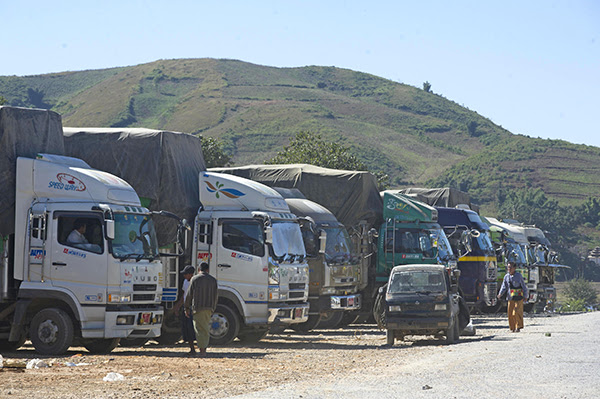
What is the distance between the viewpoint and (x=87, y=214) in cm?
1588

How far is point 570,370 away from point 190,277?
287 inches

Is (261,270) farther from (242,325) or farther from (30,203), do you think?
(30,203)

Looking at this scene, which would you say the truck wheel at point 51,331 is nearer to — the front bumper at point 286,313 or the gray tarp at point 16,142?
the gray tarp at point 16,142

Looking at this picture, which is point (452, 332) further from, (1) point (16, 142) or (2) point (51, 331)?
(1) point (16, 142)

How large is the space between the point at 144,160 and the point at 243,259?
284 cm

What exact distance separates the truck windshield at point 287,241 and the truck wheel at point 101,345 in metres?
3.76

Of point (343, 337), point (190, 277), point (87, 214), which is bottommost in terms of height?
point (343, 337)

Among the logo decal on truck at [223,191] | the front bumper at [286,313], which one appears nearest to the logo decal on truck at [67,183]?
the logo decal on truck at [223,191]

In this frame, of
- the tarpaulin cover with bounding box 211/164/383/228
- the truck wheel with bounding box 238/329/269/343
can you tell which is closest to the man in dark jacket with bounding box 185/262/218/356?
the truck wheel with bounding box 238/329/269/343

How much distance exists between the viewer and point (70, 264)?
15.9 metres

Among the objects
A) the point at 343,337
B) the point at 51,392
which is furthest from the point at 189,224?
the point at 51,392

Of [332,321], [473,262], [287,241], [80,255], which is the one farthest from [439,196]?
[80,255]

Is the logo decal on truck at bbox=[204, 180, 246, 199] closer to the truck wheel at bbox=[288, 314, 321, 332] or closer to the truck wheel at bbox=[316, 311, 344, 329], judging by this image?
the truck wheel at bbox=[288, 314, 321, 332]

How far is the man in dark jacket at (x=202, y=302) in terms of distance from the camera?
16.1m
